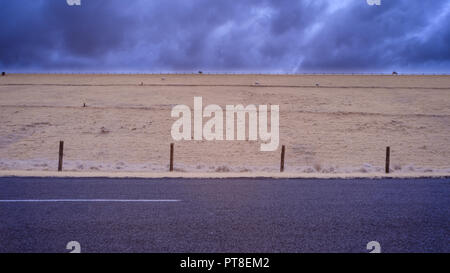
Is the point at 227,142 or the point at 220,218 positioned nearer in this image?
the point at 220,218

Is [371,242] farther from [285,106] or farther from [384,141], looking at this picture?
[285,106]

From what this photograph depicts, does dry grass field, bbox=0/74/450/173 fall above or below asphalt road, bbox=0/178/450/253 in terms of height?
above

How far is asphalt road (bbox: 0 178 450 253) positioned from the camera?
14.0 feet

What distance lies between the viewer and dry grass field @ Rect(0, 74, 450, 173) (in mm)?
20203

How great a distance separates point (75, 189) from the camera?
794cm

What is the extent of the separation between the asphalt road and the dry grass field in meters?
7.58

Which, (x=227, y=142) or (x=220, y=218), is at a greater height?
(x=227, y=142)

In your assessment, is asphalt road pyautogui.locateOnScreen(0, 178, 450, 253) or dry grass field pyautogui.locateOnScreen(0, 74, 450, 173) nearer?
asphalt road pyautogui.locateOnScreen(0, 178, 450, 253)

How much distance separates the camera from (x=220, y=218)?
5.43m

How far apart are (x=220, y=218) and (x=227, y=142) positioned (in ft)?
69.2

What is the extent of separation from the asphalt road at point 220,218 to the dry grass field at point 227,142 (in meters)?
7.58
